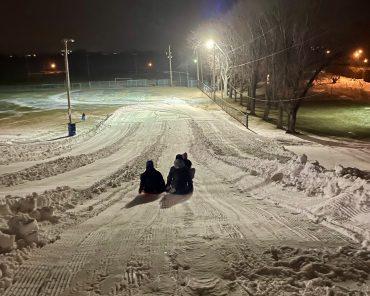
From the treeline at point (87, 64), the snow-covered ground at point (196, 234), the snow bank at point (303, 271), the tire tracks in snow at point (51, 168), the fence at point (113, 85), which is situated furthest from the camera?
the treeline at point (87, 64)

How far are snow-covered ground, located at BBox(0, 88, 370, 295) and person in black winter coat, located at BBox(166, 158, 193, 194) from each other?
0.89 ft

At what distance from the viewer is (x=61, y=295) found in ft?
18.8

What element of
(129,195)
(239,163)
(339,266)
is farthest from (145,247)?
(239,163)

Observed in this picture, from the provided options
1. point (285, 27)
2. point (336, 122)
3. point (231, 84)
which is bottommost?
point (336, 122)

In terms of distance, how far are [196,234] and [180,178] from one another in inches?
146

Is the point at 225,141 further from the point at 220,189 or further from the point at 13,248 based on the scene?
the point at 13,248

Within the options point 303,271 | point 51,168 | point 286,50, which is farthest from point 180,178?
point 286,50

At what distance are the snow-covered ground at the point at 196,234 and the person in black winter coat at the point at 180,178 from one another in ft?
0.89

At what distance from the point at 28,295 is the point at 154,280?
5.45ft

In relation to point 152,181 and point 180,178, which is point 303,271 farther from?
point 152,181

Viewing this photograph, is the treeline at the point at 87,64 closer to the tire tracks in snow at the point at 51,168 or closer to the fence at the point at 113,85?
the fence at the point at 113,85

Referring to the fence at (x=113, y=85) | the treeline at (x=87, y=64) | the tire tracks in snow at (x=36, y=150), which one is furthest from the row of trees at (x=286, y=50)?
the treeline at (x=87, y=64)

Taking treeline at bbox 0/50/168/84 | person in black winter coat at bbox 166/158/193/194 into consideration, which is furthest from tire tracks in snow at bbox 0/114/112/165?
treeline at bbox 0/50/168/84

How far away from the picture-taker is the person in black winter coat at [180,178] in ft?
37.2
